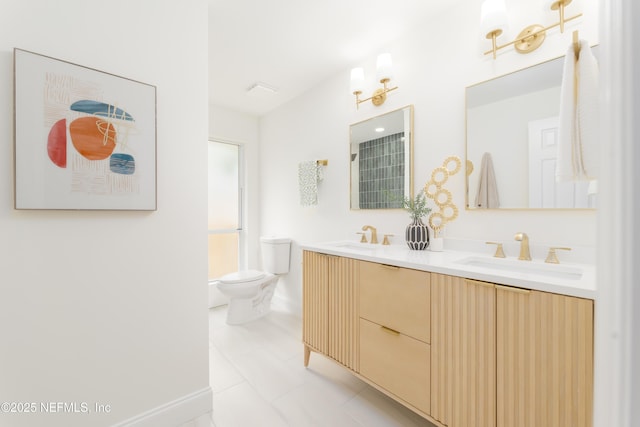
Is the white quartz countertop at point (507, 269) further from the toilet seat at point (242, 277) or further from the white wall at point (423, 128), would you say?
the toilet seat at point (242, 277)

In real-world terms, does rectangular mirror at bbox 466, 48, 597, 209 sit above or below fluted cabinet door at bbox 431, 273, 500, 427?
above

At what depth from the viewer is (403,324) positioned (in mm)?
1374

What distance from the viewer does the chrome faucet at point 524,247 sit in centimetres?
136

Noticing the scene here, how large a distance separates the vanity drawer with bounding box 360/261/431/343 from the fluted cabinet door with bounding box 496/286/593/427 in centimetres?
31

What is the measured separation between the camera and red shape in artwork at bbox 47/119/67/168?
1.13 m

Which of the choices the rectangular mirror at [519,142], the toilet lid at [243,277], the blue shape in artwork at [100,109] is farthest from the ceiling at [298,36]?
the toilet lid at [243,277]

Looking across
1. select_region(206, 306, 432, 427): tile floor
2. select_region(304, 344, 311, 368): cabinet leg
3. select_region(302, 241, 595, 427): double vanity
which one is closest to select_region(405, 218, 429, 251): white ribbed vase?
select_region(302, 241, 595, 427): double vanity

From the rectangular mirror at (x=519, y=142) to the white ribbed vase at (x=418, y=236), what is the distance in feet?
1.01

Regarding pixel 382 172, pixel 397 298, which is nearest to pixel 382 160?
pixel 382 172

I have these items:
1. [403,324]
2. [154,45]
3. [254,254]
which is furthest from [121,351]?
[254,254]

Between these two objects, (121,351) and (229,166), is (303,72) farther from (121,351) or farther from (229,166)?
(121,351)

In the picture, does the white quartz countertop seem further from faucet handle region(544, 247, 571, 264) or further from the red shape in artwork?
the red shape in artwork

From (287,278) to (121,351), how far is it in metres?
1.91

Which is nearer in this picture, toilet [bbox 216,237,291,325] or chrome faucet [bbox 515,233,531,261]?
chrome faucet [bbox 515,233,531,261]
